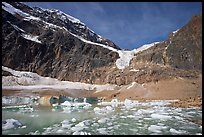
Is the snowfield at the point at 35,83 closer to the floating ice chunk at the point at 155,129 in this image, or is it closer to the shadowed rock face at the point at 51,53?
the shadowed rock face at the point at 51,53

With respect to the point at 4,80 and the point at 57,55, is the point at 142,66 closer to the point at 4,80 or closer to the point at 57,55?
the point at 57,55

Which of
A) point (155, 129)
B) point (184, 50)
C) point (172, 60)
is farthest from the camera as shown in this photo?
point (172, 60)

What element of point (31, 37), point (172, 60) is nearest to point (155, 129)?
point (172, 60)

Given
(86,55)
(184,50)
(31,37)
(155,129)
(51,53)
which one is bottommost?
(155,129)

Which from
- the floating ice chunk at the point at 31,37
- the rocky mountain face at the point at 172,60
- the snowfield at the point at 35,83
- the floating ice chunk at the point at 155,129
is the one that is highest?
the floating ice chunk at the point at 31,37

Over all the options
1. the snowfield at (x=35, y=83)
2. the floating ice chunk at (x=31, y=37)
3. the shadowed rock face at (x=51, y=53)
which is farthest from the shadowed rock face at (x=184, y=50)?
the floating ice chunk at (x=31, y=37)

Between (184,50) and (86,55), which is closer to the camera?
(184,50)

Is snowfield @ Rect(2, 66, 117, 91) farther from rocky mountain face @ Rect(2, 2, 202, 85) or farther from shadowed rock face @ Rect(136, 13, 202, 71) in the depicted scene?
shadowed rock face @ Rect(136, 13, 202, 71)

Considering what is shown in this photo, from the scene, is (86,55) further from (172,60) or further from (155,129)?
(155,129)

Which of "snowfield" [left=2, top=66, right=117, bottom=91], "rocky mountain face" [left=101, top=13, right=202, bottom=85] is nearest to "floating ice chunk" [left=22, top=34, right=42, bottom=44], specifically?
"snowfield" [left=2, top=66, right=117, bottom=91]
